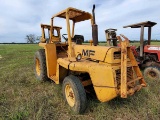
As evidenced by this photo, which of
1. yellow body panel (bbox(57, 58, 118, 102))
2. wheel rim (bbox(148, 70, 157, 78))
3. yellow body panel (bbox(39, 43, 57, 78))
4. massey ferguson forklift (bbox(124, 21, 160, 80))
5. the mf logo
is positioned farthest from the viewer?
massey ferguson forklift (bbox(124, 21, 160, 80))

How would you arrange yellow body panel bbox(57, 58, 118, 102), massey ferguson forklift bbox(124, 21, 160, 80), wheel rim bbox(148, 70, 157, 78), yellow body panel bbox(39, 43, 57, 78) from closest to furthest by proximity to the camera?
1. yellow body panel bbox(57, 58, 118, 102)
2. yellow body panel bbox(39, 43, 57, 78)
3. wheel rim bbox(148, 70, 157, 78)
4. massey ferguson forklift bbox(124, 21, 160, 80)

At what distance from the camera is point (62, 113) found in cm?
380

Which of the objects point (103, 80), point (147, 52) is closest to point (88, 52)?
point (103, 80)

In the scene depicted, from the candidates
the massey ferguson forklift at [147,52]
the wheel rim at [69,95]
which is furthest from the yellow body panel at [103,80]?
the massey ferguson forklift at [147,52]

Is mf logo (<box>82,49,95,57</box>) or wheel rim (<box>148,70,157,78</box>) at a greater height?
mf logo (<box>82,49,95,57</box>)

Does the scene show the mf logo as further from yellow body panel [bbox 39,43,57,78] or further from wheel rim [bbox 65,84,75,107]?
yellow body panel [bbox 39,43,57,78]

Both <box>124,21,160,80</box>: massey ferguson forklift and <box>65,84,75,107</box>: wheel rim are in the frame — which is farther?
<box>124,21,160,80</box>: massey ferguson forklift

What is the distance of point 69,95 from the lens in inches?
162

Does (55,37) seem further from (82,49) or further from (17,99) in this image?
(17,99)

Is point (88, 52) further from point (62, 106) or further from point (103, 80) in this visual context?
point (62, 106)

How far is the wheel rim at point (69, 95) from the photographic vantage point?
4.03 m

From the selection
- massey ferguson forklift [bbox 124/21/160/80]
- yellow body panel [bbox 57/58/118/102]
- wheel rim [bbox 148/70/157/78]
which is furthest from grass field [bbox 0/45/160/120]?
massey ferguson forklift [bbox 124/21/160/80]

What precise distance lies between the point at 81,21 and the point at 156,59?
146 inches

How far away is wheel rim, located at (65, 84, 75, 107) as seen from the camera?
4.03m
